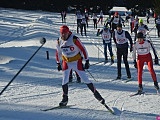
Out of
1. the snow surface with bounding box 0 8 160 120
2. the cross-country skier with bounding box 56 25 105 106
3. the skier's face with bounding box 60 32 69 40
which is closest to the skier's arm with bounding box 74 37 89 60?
the cross-country skier with bounding box 56 25 105 106

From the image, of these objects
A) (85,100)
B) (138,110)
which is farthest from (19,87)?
(138,110)

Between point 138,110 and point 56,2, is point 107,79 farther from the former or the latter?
point 56,2

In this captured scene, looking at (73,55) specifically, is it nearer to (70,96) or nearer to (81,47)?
(81,47)

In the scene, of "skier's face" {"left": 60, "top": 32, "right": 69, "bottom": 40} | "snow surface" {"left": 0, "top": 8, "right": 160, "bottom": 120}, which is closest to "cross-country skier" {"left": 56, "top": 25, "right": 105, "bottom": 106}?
"skier's face" {"left": 60, "top": 32, "right": 69, "bottom": 40}

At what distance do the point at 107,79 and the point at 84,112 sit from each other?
394 cm

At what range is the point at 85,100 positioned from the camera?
29.1ft

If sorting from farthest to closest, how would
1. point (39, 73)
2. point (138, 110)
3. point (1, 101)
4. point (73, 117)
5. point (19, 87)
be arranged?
point (39, 73) → point (19, 87) → point (1, 101) → point (138, 110) → point (73, 117)

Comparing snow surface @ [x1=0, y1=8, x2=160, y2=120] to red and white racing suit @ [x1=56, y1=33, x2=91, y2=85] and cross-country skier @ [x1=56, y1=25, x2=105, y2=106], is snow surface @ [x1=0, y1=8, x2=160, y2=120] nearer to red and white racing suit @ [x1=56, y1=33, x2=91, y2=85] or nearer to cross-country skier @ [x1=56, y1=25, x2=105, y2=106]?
cross-country skier @ [x1=56, y1=25, x2=105, y2=106]

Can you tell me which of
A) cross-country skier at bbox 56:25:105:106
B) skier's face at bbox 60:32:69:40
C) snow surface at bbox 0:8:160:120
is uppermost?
skier's face at bbox 60:32:69:40

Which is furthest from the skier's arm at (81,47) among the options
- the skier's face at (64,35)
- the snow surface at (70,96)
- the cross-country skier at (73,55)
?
the snow surface at (70,96)

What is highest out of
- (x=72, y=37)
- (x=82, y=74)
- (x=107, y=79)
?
(x=72, y=37)

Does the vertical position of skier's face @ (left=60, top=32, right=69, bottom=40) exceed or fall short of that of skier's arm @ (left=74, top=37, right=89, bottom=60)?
it exceeds it

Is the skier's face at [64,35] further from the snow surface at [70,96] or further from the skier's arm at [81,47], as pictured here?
the snow surface at [70,96]

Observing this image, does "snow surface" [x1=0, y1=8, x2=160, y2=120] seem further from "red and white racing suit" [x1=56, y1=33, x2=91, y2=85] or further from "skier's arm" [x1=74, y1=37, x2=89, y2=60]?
"skier's arm" [x1=74, y1=37, x2=89, y2=60]
